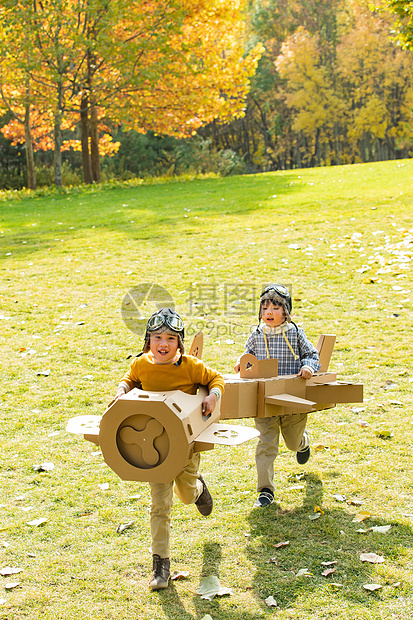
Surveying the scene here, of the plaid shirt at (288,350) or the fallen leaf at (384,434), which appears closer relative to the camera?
the plaid shirt at (288,350)

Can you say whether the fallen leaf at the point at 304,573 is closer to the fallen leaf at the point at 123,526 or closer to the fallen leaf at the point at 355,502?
the fallen leaf at the point at 355,502

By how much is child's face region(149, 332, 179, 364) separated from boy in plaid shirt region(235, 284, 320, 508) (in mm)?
897

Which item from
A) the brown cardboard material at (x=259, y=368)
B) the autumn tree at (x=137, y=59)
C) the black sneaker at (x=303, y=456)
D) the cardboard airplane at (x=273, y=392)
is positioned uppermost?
the autumn tree at (x=137, y=59)

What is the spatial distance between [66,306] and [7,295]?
134 centimetres

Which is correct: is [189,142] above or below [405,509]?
above

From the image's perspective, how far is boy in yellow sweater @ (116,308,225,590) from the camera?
3352mm

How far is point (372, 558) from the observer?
3.44 meters

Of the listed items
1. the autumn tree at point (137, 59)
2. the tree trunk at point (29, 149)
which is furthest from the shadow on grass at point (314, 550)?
the tree trunk at point (29, 149)

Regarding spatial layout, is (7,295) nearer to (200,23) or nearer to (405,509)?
(405,509)

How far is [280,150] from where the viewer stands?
50.8m

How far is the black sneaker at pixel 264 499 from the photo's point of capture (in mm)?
4082

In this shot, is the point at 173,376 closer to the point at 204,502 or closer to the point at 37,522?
the point at 204,502

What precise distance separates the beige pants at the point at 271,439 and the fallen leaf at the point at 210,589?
90 cm

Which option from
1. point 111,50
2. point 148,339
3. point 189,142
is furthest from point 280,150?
point 148,339
